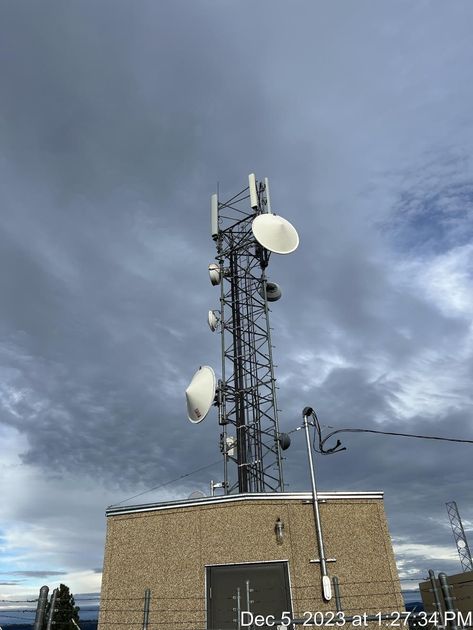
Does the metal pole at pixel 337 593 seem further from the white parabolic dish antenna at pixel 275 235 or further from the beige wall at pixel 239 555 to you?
the white parabolic dish antenna at pixel 275 235

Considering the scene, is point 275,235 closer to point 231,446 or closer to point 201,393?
point 201,393

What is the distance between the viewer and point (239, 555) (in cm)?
1340

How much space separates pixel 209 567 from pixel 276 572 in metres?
1.88

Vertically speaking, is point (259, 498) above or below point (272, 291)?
below

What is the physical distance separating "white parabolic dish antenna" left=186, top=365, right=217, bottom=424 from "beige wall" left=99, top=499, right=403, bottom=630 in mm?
3843

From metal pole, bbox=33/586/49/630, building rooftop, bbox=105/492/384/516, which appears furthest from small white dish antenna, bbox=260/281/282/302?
metal pole, bbox=33/586/49/630

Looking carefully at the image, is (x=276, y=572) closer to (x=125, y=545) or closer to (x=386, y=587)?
(x=386, y=587)

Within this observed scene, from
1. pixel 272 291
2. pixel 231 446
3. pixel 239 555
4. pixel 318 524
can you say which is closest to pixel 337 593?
pixel 318 524

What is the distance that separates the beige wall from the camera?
513 inches

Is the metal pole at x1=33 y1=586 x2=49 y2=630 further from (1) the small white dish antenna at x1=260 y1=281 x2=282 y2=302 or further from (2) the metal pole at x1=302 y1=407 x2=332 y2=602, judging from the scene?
(1) the small white dish antenna at x1=260 y1=281 x2=282 y2=302

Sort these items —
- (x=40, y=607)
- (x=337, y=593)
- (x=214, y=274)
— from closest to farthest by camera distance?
(x=40, y=607)
(x=337, y=593)
(x=214, y=274)

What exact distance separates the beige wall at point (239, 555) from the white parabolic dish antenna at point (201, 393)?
3843mm

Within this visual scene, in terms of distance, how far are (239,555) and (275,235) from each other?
11812mm

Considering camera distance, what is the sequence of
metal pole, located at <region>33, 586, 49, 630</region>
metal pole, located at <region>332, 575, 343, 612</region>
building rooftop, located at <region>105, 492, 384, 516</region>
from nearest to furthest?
metal pole, located at <region>33, 586, 49, 630</region>, metal pole, located at <region>332, 575, 343, 612</region>, building rooftop, located at <region>105, 492, 384, 516</region>
